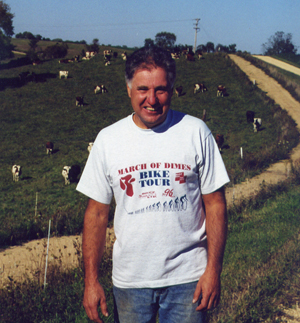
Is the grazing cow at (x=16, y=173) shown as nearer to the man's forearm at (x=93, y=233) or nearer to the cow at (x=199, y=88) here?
the man's forearm at (x=93, y=233)

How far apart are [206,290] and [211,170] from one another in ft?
2.85

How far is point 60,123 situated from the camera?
107 ft

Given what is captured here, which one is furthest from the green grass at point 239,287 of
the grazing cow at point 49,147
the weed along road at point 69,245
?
the grazing cow at point 49,147

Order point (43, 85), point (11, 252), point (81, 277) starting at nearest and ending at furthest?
point (81, 277), point (11, 252), point (43, 85)

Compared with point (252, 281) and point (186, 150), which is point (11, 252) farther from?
point (186, 150)

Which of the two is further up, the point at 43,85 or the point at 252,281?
the point at 43,85

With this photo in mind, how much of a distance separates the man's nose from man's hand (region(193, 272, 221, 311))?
51.8 inches

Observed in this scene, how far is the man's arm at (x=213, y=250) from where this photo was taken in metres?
2.45

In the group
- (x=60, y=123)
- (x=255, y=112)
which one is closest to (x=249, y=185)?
(x=255, y=112)

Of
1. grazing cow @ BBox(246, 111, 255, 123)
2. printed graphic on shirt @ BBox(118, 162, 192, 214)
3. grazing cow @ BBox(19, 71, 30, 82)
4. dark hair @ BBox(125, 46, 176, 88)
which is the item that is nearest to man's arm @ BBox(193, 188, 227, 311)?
printed graphic on shirt @ BBox(118, 162, 192, 214)

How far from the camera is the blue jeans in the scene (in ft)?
8.10

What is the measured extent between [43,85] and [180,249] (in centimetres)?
4298

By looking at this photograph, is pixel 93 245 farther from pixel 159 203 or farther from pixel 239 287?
pixel 239 287

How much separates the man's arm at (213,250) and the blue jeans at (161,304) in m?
0.07
